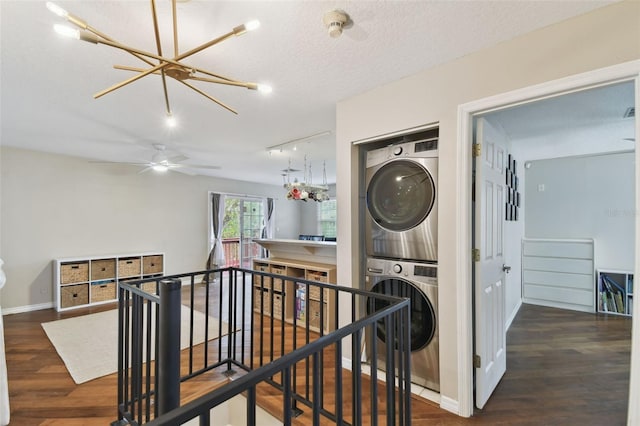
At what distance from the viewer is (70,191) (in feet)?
15.5

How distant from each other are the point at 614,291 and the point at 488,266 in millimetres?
3613

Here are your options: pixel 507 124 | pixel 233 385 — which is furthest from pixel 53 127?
pixel 507 124

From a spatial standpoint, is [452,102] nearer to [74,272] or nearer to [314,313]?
[314,313]

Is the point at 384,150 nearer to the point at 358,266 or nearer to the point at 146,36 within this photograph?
the point at 358,266

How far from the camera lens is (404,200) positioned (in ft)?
7.74

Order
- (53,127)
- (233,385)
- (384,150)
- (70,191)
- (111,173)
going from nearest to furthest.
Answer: (233,385) < (384,150) < (53,127) < (70,191) < (111,173)

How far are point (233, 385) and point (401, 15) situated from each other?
1.83m

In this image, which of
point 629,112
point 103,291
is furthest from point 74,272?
point 629,112

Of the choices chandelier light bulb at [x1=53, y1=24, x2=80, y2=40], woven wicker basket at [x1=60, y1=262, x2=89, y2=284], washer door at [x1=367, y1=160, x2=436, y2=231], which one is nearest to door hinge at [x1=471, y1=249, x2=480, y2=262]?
washer door at [x1=367, y1=160, x2=436, y2=231]

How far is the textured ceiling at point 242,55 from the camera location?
60.3 inches

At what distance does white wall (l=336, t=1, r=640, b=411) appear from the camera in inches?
60.0

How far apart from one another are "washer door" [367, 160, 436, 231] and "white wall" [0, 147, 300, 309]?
484 centimetres

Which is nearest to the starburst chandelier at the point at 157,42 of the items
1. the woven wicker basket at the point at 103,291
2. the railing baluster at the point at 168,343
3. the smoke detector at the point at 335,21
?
the smoke detector at the point at 335,21

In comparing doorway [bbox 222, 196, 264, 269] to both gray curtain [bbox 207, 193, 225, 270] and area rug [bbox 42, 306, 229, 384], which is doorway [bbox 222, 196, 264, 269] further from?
area rug [bbox 42, 306, 229, 384]
